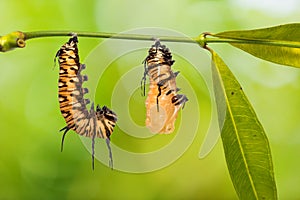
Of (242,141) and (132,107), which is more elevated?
(132,107)

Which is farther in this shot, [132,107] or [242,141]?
[132,107]

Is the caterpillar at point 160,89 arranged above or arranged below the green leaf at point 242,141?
above

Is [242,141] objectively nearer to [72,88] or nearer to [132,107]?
[72,88]

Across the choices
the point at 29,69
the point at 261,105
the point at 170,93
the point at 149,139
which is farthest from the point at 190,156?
the point at 170,93

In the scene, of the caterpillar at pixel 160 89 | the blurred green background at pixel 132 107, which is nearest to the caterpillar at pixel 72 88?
the caterpillar at pixel 160 89

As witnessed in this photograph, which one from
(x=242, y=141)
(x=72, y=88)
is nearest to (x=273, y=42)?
(x=242, y=141)

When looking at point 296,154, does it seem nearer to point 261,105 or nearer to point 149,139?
point 261,105

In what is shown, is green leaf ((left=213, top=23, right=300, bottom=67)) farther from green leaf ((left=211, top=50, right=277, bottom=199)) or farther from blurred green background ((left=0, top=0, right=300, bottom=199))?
blurred green background ((left=0, top=0, right=300, bottom=199))

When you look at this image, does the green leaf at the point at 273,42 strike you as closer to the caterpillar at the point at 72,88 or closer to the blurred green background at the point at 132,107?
the caterpillar at the point at 72,88
